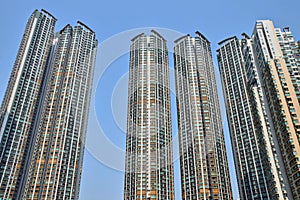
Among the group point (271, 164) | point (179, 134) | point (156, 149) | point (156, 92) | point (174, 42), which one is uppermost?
point (174, 42)

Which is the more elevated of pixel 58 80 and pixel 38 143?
pixel 58 80

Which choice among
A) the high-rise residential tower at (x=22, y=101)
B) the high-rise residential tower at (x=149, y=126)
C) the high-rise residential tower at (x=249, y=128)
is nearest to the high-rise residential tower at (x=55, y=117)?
the high-rise residential tower at (x=22, y=101)

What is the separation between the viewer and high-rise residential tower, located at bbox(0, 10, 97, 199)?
62875mm

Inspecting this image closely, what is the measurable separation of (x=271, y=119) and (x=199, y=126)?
26.0 meters

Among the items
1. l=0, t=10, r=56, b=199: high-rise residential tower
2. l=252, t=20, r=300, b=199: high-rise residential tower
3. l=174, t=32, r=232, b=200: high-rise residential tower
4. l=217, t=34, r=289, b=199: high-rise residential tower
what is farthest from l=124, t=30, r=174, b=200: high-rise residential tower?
l=252, t=20, r=300, b=199: high-rise residential tower

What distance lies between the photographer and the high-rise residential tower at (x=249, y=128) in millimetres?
48938

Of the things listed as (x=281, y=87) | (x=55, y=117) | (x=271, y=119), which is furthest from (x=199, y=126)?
(x=55, y=117)

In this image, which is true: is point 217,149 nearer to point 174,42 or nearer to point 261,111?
point 261,111

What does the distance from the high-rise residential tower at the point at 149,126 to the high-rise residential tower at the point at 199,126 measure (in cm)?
444

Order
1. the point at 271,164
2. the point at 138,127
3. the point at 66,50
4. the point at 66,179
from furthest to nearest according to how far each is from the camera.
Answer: the point at 66,50, the point at 138,127, the point at 66,179, the point at 271,164

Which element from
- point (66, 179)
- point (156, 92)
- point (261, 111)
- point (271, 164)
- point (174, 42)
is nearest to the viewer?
point (271, 164)

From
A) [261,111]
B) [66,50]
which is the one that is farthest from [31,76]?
[261,111]

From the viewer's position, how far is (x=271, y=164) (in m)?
47.7

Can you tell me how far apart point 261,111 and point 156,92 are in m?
34.3
